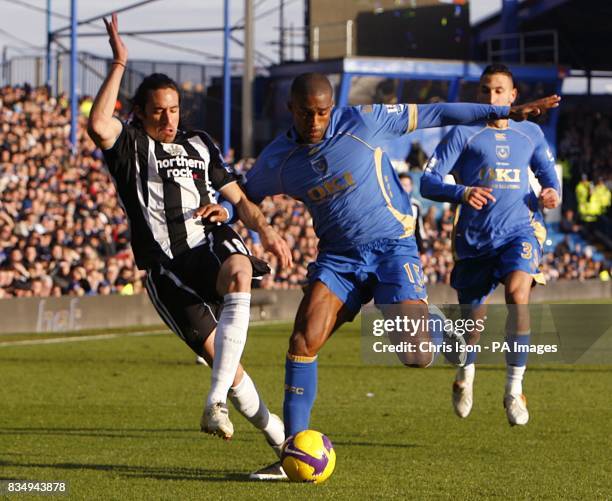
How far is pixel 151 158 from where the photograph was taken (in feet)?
26.4

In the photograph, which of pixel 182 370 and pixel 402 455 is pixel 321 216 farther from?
pixel 182 370

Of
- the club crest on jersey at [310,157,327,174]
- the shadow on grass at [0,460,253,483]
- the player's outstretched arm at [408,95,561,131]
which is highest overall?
the player's outstretched arm at [408,95,561,131]

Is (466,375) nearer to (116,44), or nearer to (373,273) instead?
(373,273)

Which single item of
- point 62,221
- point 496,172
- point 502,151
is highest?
point 502,151

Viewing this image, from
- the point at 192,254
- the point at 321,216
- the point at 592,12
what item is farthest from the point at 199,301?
the point at 592,12

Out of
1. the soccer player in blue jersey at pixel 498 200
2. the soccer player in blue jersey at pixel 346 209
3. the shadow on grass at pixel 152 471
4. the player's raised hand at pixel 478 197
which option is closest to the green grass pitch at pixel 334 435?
the shadow on grass at pixel 152 471

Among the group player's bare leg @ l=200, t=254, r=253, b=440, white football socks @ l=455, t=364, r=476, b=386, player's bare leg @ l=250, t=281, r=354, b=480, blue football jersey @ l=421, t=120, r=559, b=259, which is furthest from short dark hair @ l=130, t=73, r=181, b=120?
white football socks @ l=455, t=364, r=476, b=386

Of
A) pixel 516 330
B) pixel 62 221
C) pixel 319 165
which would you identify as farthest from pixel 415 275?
pixel 62 221

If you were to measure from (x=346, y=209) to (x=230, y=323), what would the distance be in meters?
1.05

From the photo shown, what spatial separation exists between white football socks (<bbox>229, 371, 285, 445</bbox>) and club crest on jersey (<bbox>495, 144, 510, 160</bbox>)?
11.0 feet

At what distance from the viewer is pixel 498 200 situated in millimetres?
10406

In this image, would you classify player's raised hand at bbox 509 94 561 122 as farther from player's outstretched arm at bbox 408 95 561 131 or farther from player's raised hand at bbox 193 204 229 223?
player's raised hand at bbox 193 204 229 223

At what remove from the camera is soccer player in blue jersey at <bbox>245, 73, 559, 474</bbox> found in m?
7.93

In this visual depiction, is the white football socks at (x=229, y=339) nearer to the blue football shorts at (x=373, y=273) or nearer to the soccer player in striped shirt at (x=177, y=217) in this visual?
the soccer player in striped shirt at (x=177, y=217)
